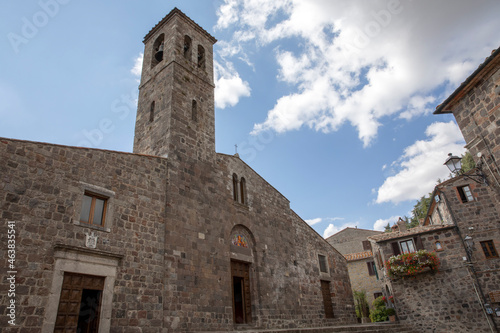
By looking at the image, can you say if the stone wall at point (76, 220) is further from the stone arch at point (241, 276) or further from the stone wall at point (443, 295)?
the stone wall at point (443, 295)

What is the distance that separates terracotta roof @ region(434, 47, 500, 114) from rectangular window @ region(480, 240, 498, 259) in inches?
495

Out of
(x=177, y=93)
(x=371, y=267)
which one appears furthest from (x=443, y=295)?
(x=177, y=93)

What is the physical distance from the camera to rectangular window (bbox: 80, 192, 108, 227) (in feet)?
29.3

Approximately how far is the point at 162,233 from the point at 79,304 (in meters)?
3.22

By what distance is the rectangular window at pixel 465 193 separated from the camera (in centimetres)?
A: 1856

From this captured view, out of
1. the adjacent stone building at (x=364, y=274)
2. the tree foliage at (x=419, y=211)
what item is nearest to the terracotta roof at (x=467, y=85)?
the adjacent stone building at (x=364, y=274)

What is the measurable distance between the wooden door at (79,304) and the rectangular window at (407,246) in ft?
57.5

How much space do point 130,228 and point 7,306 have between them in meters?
3.53

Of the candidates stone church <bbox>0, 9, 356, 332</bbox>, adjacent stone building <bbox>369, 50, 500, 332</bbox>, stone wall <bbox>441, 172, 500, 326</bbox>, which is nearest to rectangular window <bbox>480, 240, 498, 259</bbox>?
adjacent stone building <bbox>369, 50, 500, 332</bbox>

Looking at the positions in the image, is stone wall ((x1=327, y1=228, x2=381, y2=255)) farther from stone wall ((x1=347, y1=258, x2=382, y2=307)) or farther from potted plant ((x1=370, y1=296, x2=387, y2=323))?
potted plant ((x1=370, y1=296, x2=387, y2=323))

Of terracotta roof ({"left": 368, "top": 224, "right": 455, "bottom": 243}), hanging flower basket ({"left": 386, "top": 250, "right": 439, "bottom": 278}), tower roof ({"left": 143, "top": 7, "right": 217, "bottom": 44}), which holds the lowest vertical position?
hanging flower basket ({"left": 386, "top": 250, "right": 439, "bottom": 278})

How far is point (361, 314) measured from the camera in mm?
26281

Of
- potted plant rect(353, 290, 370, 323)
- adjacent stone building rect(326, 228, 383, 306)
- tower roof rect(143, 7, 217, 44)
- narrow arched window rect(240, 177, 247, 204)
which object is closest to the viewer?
narrow arched window rect(240, 177, 247, 204)

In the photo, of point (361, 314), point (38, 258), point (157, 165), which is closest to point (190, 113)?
point (157, 165)
